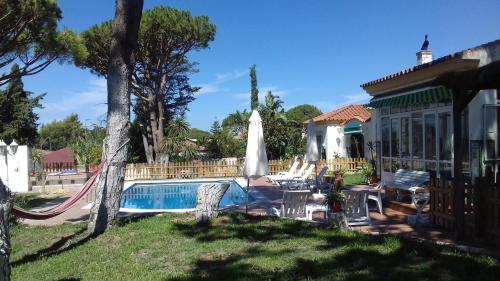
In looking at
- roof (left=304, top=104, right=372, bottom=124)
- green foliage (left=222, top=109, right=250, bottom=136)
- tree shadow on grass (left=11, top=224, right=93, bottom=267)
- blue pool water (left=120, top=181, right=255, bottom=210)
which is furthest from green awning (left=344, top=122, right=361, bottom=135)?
tree shadow on grass (left=11, top=224, right=93, bottom=267)

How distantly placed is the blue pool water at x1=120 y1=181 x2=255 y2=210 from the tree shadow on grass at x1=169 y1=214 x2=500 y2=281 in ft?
22.9

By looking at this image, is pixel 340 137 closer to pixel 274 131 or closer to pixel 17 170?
pixel 274 131

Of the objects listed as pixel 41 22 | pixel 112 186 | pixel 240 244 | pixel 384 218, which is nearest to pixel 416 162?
pixel 384 218

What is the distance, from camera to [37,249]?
8.09m

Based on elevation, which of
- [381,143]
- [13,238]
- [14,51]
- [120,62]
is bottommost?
[13,238]

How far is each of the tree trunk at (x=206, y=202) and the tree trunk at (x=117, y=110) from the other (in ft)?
5.70

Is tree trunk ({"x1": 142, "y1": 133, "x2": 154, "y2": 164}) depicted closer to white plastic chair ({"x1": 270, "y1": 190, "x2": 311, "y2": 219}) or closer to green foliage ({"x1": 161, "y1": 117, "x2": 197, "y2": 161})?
green foliage ({"x1": 161, "y1": 117, "x2": 197, "y2": 161})

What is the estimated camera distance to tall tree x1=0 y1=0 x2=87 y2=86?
43.5ft

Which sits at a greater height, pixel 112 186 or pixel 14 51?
pixel 14 51

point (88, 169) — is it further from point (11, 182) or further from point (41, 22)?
point (41, 22)

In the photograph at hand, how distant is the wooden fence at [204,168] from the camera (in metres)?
23.8

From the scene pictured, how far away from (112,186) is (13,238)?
229cm

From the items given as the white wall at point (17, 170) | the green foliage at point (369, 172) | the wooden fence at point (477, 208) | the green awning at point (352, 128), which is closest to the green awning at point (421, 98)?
the green foliage at point (369, 172)

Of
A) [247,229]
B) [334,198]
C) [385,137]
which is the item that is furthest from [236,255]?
[385,137]
